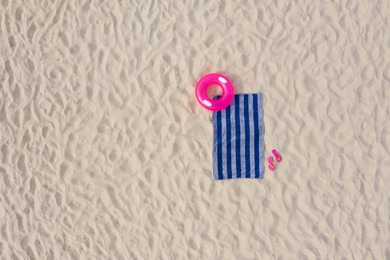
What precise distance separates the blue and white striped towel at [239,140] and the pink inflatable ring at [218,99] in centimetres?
3

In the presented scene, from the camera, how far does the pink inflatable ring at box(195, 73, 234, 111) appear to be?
1161 millimetres

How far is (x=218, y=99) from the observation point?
46.2 inches

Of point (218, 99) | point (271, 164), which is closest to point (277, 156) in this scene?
point (271, 164)

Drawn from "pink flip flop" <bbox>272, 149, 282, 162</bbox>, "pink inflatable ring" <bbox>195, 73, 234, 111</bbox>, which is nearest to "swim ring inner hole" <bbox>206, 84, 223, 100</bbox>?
"pink inflatable ring" <bbox>195, 73, 234, 111</bbox>

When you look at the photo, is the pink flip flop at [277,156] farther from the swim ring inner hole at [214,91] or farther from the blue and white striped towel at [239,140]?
the swim ring inner hole at [214,91]

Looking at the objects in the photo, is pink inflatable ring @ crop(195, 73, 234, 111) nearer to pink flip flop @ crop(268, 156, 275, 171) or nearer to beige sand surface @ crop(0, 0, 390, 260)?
beige sand surface @ crop(0, 0, 390, 260)

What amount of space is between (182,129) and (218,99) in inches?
4.3

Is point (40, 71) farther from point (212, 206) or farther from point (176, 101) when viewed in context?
point (212, 206)

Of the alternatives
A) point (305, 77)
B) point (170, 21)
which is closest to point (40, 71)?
point (170, 21)

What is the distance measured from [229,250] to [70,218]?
37 cm

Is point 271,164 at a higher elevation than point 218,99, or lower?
lower

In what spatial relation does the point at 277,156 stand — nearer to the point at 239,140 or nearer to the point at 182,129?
the point at 239,140

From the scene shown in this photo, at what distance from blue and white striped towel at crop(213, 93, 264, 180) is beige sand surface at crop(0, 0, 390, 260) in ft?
0.07

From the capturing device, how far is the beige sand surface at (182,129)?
46.0 inches
